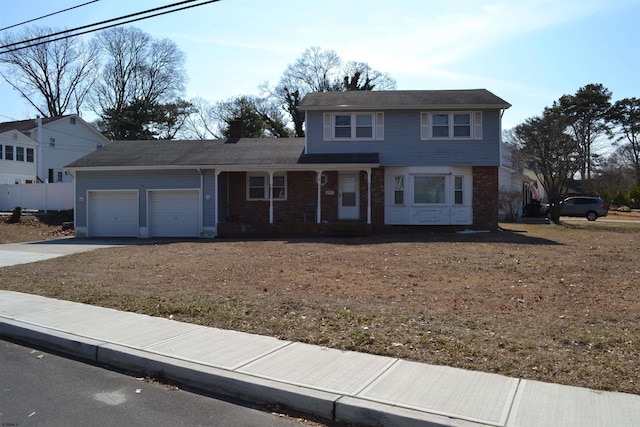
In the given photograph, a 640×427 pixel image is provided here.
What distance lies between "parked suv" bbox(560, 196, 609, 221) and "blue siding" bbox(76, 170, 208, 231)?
81.4 ft

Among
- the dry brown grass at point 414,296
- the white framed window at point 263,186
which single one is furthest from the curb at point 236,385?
the white framed window at point 263,186

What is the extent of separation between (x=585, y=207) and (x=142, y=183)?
29.0 metres

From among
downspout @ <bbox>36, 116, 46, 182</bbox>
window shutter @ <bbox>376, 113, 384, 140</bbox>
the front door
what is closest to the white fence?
downspout @ <bbox>36, 116, 46, 182</bbox>

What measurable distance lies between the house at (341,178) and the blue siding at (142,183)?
0.14 ft

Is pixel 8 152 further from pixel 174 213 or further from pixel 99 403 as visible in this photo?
pixel 99 403

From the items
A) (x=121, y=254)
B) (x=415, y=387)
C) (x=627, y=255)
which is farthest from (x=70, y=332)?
(x=627, y=255)

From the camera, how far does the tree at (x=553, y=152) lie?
2995cm

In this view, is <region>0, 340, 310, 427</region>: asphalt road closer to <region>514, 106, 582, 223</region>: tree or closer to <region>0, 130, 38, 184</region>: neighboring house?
<region>514, 106, 582, 223</region>: tree

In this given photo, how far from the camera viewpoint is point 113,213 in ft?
79.0

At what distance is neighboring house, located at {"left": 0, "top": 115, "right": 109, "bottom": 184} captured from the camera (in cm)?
4385

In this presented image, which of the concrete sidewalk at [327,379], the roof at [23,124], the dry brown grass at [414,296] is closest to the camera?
the concrete sidewalk at [327,379]

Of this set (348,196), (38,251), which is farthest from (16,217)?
(348,196)

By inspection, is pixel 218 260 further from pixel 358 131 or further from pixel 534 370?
pixel 358 131

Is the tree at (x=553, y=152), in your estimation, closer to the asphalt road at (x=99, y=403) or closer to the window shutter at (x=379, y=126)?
the window shutter at (x=379, y=126)
